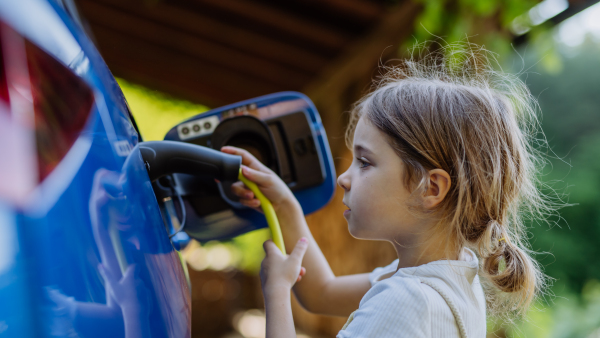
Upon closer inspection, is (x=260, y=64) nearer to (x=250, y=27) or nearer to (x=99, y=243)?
(x=250, y=27)

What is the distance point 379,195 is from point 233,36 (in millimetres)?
3294

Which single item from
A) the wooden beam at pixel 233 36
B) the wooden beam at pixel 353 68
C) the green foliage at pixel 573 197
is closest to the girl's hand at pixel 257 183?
the wooden beam at pixel 353 68

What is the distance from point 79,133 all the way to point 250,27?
130 inches

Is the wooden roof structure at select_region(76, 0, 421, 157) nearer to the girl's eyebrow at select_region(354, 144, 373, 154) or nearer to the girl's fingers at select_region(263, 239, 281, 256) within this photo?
the girl's eyebrow at select_region(354, 144, 373, 154)

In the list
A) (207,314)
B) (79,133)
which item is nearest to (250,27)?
(79,133)

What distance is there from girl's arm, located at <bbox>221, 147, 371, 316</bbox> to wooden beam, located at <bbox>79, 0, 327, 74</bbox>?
2.89 meters

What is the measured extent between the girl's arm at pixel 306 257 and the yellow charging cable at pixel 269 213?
0.01 m

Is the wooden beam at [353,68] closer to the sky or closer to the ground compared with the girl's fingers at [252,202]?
A: closer to the sky

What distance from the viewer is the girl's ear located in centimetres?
81

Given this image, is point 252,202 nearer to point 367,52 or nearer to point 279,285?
point 279,285

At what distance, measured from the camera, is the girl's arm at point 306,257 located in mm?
921

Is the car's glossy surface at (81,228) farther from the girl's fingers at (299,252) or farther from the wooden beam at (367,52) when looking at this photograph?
the wooden beam at (367,52)

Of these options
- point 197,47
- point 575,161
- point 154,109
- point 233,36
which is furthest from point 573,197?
point 154,109

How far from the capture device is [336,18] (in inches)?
126
